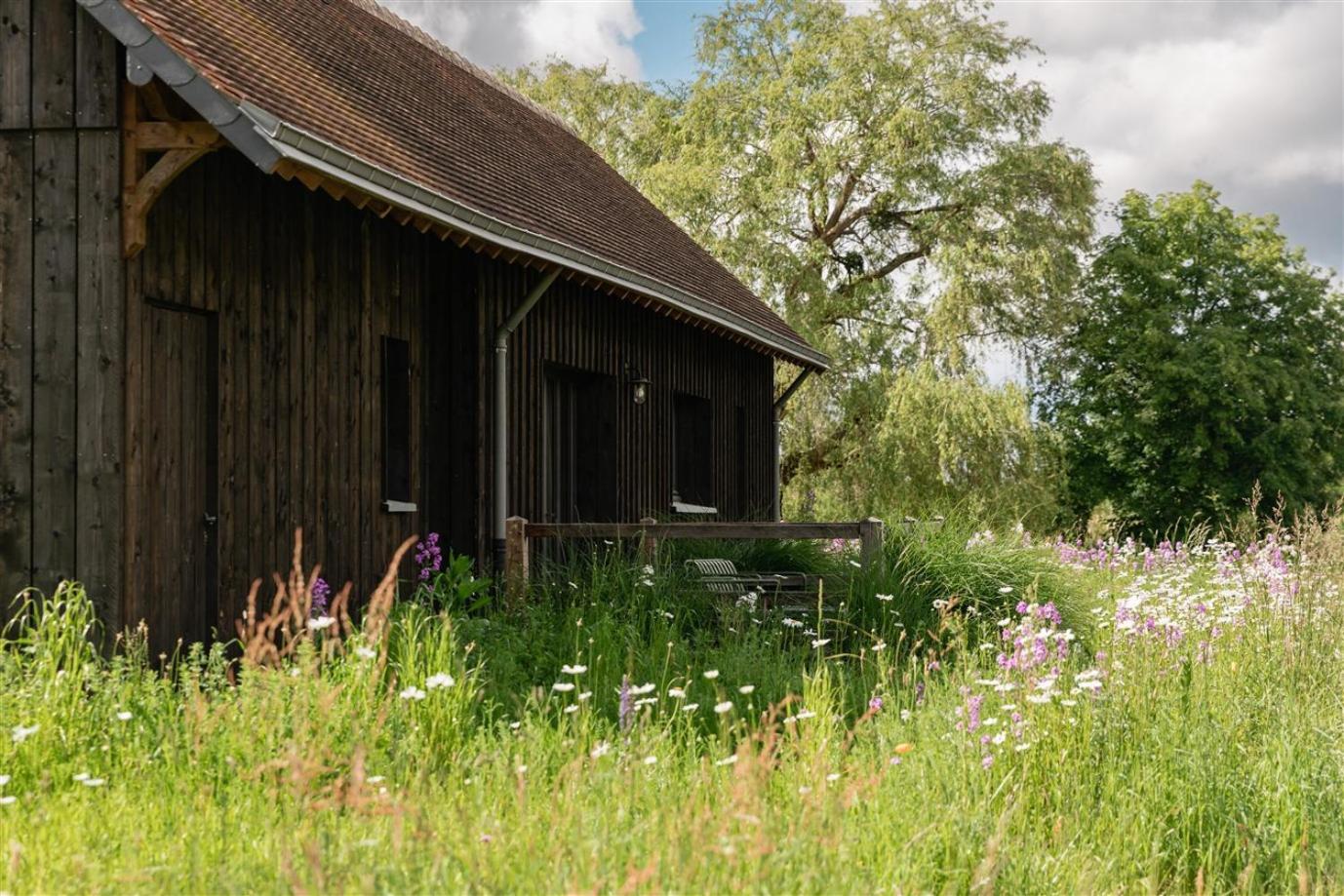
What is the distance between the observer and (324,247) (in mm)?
9195

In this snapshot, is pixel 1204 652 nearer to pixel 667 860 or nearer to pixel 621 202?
pixel 667 860

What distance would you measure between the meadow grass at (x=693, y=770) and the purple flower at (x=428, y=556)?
1.99 meters

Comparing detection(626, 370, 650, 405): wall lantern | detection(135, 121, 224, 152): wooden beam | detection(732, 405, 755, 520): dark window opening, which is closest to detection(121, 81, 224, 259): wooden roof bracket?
detection(135, 121, 224, 152): wooden beam

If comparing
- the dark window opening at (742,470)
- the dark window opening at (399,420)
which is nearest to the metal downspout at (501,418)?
the dark window opening at (399,420)

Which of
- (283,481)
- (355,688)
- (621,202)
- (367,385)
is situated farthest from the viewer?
(621,202)

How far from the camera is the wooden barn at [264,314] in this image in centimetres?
728

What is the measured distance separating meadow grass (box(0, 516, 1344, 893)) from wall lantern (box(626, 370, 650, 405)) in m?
6.35

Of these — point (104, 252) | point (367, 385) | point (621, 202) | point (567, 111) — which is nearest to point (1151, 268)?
point (567, 111)

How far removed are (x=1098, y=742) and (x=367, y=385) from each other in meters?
5.96

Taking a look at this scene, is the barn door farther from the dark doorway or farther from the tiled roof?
the dark doorway

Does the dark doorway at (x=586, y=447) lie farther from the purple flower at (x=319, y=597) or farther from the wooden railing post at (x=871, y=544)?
the purple flower at (x=319, y=597)

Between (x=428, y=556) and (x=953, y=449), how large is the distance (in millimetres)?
15062

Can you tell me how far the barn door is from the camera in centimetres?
Result: 755

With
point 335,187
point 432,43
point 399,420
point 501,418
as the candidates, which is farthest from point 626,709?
point 432,43
